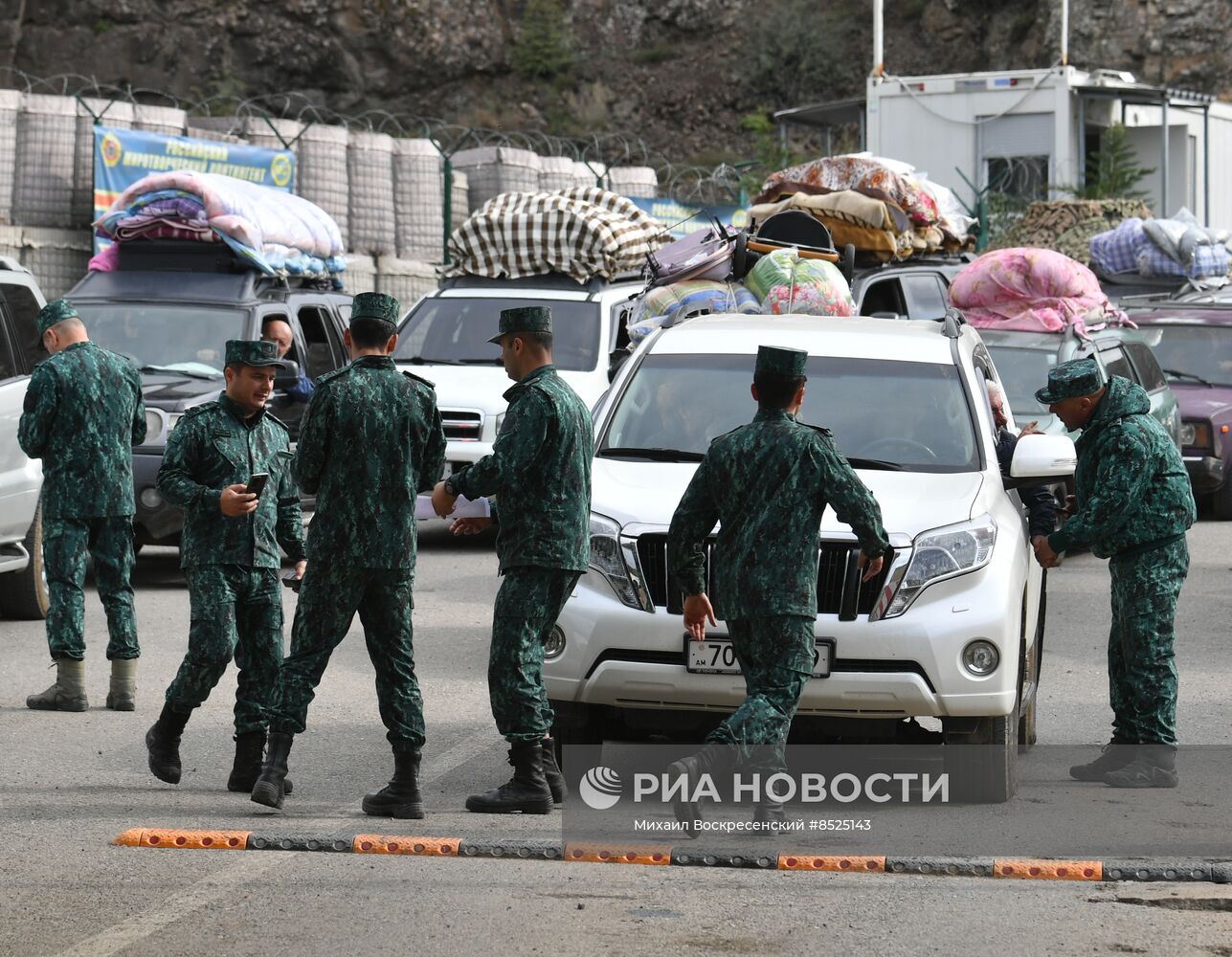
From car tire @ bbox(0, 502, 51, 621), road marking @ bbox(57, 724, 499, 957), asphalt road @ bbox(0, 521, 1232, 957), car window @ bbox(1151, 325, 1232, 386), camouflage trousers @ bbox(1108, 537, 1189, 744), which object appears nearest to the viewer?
road marking @ bbox(57, 724, 499, 957)

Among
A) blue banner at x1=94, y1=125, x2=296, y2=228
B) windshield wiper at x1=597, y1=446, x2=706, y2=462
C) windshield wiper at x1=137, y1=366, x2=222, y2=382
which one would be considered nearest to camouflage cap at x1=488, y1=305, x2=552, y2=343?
windshield wiper at x1=597, y1=446, x2=706, y2=462

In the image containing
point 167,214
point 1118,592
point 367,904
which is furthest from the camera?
point 167,214

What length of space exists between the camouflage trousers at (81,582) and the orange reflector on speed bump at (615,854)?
11.5 ft

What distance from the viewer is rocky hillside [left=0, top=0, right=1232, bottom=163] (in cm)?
5334

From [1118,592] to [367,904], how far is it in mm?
3593

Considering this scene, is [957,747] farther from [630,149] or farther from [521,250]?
[630,149]

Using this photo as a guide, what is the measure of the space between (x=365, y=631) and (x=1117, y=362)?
10563 millimetres

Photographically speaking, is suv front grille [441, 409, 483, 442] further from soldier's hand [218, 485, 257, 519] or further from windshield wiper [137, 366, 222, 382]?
soldier's hand [218, 485, 257, 519]

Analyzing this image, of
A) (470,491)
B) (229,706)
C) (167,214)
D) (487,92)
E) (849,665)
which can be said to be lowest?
(229,706)

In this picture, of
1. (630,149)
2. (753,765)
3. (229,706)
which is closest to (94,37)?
(630,149)

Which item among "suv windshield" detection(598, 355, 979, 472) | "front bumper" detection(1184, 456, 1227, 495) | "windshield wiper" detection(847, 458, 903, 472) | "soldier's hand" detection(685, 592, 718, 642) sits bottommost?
"front bumper" detection(1184, 456, 1227, 495)

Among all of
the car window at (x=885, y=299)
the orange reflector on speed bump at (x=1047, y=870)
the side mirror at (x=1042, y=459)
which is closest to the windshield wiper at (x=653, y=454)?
the side mirror at (x=1042, y=459)

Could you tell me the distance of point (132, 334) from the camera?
14711mm

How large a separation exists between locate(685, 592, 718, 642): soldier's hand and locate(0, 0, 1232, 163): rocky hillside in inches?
1905
